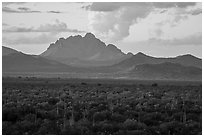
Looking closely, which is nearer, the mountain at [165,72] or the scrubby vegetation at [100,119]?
the scrubby vegetation at [100,119]

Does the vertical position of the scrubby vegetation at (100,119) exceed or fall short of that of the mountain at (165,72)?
it falls short

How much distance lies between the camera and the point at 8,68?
598 feet

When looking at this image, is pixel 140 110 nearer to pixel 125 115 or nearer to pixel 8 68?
pixel 125 115

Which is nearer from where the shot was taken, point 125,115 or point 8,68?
point 125,115

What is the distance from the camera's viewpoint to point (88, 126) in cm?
1582

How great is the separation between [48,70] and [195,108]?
16492 centimetres

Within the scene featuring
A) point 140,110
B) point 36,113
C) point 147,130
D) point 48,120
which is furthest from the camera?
point 140,110

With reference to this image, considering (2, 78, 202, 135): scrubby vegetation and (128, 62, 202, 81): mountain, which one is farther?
(128, 62, 202, 81): mountain

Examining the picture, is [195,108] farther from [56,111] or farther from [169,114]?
[56,111]

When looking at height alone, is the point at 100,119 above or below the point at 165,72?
below

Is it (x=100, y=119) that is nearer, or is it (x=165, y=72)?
(x=100, y=119)

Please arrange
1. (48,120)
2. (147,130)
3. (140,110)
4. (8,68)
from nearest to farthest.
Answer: (147,130), (48,120), (140,110), (8,68)

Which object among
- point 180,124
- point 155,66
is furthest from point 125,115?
point 155,66

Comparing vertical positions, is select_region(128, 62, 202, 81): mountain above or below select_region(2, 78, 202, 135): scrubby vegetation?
above
